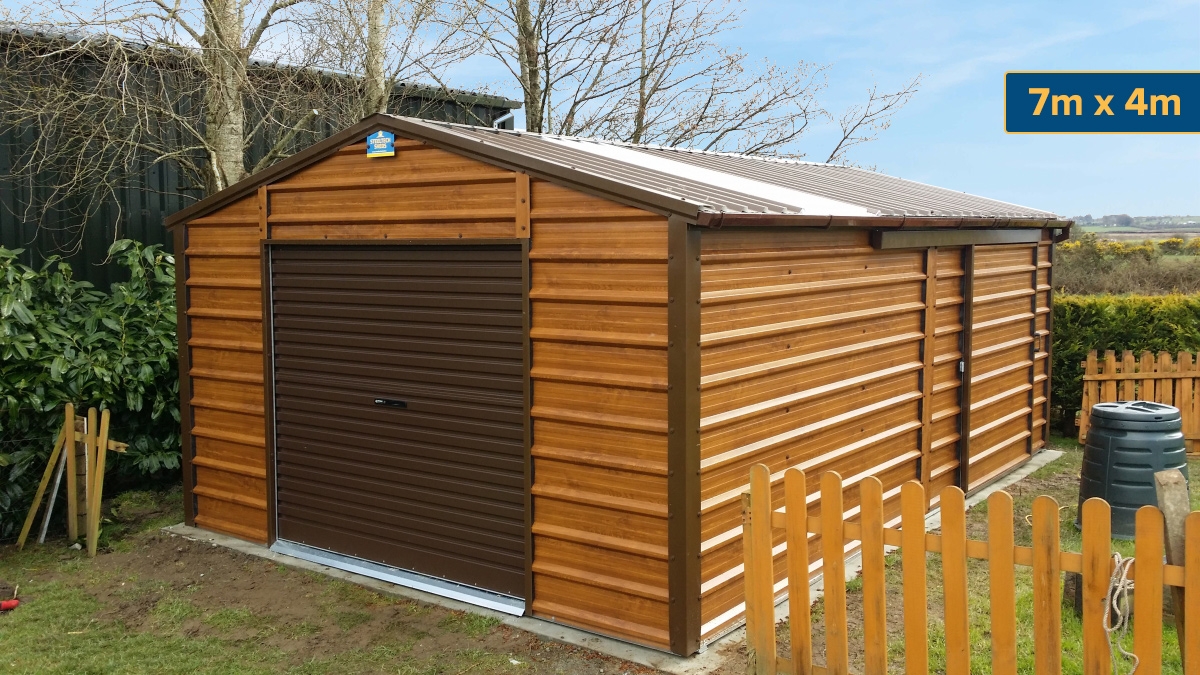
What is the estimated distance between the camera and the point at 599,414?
5.98m

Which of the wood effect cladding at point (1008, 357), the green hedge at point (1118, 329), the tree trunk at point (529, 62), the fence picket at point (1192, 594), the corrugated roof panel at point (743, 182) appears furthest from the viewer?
the tree trunk at point (529, 62)

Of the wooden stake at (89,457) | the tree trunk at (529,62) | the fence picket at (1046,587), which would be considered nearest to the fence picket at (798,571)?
the fence picket at (1046,587)

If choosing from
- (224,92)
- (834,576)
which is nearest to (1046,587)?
(834,576)

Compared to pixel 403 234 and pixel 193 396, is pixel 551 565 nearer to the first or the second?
pixel 403 234

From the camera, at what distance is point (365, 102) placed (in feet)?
41.3

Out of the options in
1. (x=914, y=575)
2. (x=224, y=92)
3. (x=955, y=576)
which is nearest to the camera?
(x=955, y=576)

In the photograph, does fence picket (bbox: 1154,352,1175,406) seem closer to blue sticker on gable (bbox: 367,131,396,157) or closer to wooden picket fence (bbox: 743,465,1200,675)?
wooden picket fence (bbox: 743,465,1200,675)

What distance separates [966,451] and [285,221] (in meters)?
6.25

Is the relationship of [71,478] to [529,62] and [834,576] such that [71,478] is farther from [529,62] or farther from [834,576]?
[529,62]

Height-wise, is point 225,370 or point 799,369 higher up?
point 799,369

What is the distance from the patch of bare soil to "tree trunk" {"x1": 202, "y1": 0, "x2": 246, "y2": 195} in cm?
464

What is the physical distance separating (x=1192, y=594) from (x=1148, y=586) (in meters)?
0.15

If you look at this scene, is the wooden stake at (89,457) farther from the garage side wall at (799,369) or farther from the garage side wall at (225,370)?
the garage side wall at (799,369)

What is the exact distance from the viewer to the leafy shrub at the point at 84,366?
812cm
